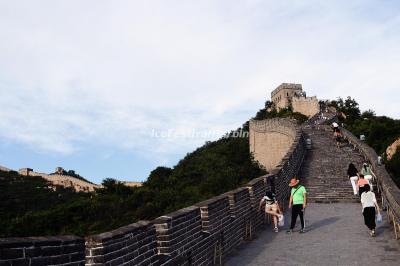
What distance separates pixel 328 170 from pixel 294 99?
Result: 39.3 m

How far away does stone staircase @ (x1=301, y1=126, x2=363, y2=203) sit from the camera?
1567cm

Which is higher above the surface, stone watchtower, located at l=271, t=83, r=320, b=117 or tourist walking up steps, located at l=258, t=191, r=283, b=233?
stone watchtower, located at l=271, t=83, r=320, b=117

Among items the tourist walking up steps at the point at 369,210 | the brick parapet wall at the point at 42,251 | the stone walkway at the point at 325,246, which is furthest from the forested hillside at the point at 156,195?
the brick parapet wall at the point at 42,251

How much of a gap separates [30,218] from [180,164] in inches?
684

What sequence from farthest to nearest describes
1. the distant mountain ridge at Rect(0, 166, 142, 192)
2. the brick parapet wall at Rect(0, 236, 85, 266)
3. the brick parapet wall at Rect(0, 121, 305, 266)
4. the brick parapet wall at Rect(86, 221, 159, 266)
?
the distant mountain ridge at Rect(0, 166, 142, 192) → the brick parapet wall at Rect(0, 121, 305, 266) → the brick parapet wall at Rect(86, 221, 159, 266) → the brick parapet wall at Rect(0, 236, 85, 266)

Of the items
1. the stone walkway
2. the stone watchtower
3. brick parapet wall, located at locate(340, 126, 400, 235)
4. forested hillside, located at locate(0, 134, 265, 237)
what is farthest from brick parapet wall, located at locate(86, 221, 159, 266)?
the stone watchtower

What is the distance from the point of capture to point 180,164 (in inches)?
2109

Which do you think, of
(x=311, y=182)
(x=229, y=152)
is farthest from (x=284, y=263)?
(x=229, y=152)

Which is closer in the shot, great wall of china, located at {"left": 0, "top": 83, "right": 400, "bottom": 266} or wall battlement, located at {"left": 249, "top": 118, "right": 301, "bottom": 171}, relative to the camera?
great wall of china, located at {"left": 0, "top": 83, "right": 400, "bottom": 266}

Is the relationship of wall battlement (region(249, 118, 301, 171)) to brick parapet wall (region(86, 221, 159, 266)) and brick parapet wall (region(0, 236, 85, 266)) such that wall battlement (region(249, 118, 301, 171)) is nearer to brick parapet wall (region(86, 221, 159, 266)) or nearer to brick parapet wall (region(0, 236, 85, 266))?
brick parapet wall (region(86, 221, 159, 266))

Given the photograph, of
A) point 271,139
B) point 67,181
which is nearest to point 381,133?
point 271,139

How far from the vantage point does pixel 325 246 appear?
351 inches

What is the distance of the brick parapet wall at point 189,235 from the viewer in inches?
203

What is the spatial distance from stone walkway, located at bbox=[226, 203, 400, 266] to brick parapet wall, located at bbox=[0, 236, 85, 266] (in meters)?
4.18
